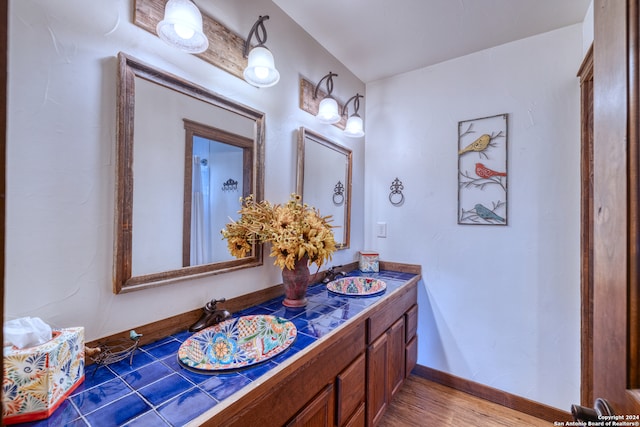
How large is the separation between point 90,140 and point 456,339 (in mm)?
2382

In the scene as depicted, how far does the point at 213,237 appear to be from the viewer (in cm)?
126

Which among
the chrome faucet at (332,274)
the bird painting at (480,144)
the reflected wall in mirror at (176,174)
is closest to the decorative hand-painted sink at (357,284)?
the chrome faucet at (332,274)

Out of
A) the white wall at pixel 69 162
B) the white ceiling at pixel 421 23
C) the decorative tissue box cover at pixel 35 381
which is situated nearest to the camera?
the decorative tissue box cover at pixel 35 381

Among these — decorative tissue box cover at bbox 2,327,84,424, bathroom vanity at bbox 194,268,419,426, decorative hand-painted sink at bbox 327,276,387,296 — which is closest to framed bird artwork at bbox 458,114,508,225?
bathroom vanity at bbox 194,268,419,426

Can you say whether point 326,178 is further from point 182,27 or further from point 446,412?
point 446,412

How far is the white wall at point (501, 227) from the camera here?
1.71 m

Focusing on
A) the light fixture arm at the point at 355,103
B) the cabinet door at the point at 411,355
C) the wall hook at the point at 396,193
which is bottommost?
the cabinet door at the point at 411,355

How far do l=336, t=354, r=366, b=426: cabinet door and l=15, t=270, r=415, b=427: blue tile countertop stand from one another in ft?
0.88

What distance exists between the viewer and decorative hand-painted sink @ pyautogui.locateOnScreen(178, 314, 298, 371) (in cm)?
98

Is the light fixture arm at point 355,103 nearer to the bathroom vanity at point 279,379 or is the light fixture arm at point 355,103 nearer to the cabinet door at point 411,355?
the bathroom vanity at point 279,379

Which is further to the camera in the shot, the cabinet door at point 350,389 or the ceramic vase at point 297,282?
→ the ceramic vase at point 297,282

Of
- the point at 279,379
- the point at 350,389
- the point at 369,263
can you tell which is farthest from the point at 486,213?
the point at 279,379

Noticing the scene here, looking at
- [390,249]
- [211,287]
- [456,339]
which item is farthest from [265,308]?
[456,339]

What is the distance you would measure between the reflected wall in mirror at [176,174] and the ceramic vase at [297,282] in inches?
7.6
